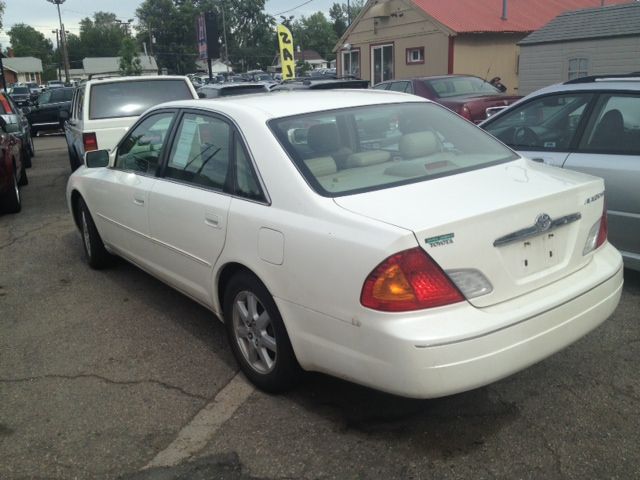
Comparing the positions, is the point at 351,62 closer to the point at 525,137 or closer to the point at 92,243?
the point at 525,137

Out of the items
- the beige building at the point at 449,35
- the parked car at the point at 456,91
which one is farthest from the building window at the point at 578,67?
the parked car at the point at 456,91

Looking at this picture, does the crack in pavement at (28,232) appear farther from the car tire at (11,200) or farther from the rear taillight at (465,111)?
the rear taillight at (465,111)

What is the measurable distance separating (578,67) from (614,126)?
1517 cm

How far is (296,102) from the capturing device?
12.3ft

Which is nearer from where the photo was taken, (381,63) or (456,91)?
(456,91)

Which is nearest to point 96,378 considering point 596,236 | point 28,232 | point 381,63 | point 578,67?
point 596,236

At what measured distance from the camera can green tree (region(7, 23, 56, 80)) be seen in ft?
424

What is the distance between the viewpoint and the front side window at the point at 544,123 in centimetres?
498

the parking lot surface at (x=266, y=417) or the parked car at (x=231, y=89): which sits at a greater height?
the parked car at (x=231, y=89)

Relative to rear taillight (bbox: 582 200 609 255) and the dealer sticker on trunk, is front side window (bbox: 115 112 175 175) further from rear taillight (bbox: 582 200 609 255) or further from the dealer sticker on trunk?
rear taillight (bbox: 582 200 609 255)

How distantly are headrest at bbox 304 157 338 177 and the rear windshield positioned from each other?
644 cm

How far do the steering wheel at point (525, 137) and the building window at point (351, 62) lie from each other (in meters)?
25.3

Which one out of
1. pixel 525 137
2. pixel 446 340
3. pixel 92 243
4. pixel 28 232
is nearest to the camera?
pixel 446 340

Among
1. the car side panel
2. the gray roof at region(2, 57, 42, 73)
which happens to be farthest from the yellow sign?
the gray roof at region(2, 57, 42, 73)
